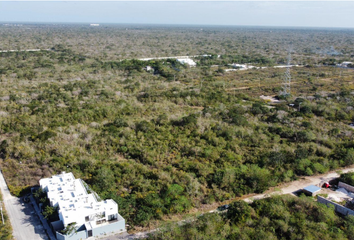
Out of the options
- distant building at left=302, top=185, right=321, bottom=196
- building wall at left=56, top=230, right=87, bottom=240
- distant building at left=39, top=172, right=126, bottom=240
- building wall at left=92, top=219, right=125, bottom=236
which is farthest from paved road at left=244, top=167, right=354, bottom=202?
building wall at left=56, top=230, right=87, bottom=240

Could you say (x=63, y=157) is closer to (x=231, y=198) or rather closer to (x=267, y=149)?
(x=231, y=198)

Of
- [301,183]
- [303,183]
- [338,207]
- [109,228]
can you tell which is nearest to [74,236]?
[109,228]

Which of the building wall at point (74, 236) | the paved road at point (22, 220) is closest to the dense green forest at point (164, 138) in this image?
the paved road at point (22, 220)

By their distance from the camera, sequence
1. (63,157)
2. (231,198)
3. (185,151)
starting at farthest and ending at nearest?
(185,151)
(63,157)
(231,198)

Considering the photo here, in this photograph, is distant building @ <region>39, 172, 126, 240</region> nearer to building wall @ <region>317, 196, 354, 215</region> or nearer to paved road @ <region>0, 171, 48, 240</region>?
paved road @ <region>0, 171, 48, 240</region>

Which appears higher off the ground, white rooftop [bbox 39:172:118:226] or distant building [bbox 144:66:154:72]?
distant building [bbox 144:66:154:72]

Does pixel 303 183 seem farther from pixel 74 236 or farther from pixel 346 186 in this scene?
pixel 74 236

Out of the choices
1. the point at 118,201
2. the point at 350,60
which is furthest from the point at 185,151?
the point at 350,60
